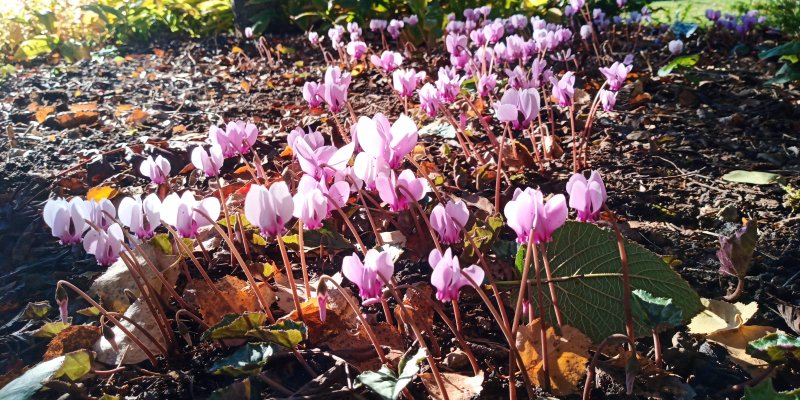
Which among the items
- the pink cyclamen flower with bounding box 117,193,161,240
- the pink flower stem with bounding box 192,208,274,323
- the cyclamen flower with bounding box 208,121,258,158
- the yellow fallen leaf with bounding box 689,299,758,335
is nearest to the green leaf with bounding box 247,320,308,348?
the pink flower stem with bounding box 192,208,274,323

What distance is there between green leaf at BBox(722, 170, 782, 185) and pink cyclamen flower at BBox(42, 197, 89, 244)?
1.82 meters

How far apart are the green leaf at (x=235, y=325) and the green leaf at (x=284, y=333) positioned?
4 cm

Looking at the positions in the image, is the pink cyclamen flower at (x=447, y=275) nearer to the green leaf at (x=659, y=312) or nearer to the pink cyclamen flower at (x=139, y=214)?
the green leaf at (x=659, y=312)

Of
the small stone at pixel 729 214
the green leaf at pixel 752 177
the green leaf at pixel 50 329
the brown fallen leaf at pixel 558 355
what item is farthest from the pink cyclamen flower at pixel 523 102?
the green leaf at pixel 50 329

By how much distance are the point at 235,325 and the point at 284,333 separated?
0.36ft

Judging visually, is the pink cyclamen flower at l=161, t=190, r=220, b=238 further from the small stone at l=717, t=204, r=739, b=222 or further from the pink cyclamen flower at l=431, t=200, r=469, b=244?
the small stone at l=717, t=204, r=739, b=222

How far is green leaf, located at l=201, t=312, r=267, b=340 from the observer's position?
1.23 metres

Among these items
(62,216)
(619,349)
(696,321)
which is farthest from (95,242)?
(696,321)

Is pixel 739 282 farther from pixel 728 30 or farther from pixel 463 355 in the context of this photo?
pixel 728 30

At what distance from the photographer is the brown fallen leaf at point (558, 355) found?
1158mm

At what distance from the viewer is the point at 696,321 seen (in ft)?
4.48

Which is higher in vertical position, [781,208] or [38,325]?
[38,325]

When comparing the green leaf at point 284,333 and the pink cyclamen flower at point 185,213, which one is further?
the pink cyclamen flower at point 185,213

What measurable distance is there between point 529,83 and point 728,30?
280cm
